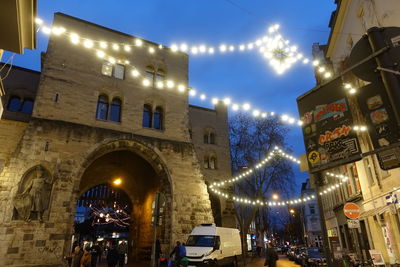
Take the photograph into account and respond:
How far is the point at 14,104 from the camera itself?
628 inches

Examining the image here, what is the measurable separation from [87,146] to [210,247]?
7.90 metres

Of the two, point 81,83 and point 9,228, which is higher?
point 81,83

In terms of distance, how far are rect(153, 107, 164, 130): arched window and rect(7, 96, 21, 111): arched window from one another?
27.3 feet

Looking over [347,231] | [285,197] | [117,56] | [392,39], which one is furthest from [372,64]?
[285,197]

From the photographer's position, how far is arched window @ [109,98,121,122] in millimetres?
15412

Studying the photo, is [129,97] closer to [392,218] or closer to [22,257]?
[22,257]

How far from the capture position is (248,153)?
2244 cm

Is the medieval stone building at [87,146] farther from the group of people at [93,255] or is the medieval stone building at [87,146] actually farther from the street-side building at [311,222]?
the street-side building at [311,222]

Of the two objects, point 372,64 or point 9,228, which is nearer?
point 372,64

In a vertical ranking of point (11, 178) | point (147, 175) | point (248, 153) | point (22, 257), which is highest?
point (248, 153)

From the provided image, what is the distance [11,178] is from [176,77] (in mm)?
11327

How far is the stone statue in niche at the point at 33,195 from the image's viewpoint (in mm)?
10906

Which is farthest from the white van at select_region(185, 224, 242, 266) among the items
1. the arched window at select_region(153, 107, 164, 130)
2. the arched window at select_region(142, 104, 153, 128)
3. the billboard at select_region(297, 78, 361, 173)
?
the billboard at select_region(297, 78, 361, 173)

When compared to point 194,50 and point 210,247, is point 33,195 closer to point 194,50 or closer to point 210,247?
point 210,247
